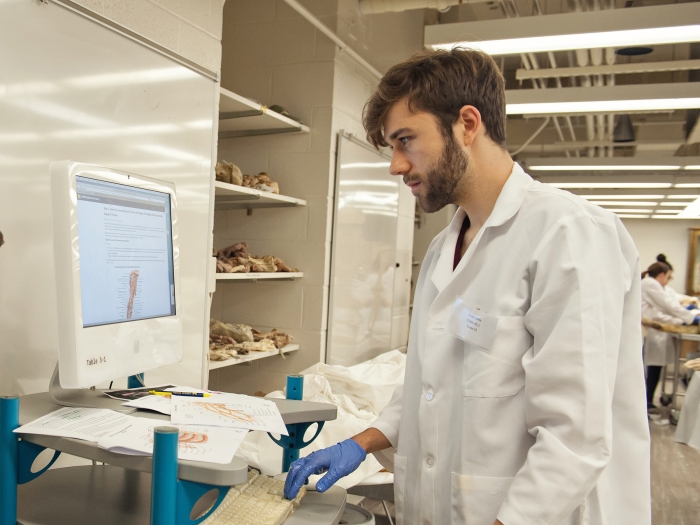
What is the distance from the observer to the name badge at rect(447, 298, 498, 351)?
1.19 metres

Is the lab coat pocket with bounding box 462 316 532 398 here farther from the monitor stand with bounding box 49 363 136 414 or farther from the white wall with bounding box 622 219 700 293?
the white wall with bounding box 622 219 700 293

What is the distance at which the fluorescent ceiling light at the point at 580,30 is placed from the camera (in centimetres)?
262

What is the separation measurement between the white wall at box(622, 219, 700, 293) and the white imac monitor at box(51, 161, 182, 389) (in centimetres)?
1264

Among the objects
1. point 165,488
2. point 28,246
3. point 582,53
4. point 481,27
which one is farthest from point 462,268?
point 582,53

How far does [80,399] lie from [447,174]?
0.89m

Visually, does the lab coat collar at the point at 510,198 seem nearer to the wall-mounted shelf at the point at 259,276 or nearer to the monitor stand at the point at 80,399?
the monitor stand at the point at 80,399

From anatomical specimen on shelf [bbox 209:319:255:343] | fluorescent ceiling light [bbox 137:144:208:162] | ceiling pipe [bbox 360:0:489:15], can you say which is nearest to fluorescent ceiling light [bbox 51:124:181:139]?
fluorescent ceiling light [bbox 137:144:208:162]

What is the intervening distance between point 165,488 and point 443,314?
0.70m

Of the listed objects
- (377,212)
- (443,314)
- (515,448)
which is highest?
(377,212)

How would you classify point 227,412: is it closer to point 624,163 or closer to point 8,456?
point 8,456

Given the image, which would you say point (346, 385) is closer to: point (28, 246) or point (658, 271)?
point (28, 246)

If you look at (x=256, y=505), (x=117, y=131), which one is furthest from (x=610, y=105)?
(x=256, y=505)

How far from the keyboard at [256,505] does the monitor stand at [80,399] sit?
26 cm

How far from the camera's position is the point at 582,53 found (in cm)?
419
